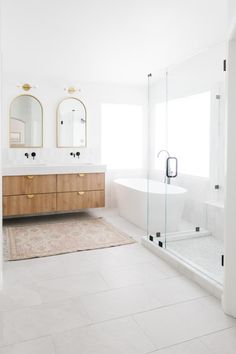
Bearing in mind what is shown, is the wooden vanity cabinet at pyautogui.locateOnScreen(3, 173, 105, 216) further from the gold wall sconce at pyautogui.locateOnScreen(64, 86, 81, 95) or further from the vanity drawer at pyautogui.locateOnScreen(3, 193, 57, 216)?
the gold wall sconce at pyautogui.locateOnScreen(64, 86, 81, 95)

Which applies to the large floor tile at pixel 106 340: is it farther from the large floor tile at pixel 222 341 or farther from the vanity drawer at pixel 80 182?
the vanity drawer at pixel 80 182

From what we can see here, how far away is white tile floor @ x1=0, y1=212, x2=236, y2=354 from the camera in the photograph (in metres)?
1.82

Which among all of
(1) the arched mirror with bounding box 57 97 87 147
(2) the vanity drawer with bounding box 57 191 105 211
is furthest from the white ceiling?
(2) the vanity drawer with bounding box 57 191 105 211

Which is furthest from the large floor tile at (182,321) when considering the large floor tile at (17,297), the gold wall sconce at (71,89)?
the gold wall sconce at (71,89)

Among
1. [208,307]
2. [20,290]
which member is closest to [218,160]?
[208,307]

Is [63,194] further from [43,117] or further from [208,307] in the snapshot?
[208,307]

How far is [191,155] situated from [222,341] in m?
2.39

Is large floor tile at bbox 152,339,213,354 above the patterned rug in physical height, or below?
below

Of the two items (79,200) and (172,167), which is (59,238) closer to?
(79,200)

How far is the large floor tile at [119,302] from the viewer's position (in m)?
2.17

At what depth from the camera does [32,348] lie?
178 cm

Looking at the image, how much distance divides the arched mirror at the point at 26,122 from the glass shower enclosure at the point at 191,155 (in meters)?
2.10

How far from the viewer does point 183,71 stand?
3.68 m

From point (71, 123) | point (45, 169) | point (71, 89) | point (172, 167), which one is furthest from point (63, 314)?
point (71, 89)
